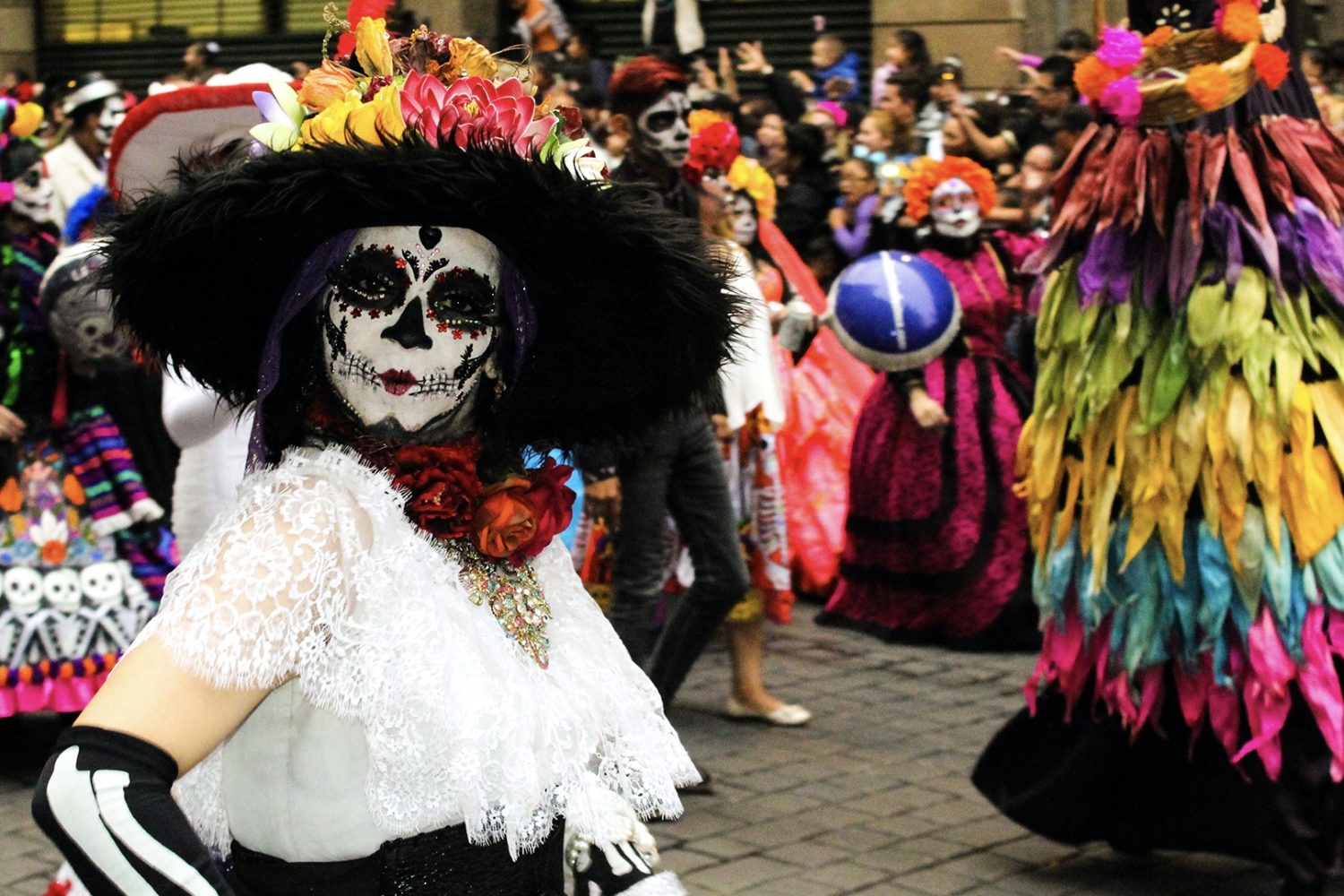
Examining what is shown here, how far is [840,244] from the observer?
9.07 meters

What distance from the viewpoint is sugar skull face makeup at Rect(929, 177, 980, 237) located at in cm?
725

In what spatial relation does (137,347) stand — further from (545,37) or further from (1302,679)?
(545,37)

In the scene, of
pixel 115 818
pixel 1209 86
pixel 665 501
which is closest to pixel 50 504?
pixel 665 501

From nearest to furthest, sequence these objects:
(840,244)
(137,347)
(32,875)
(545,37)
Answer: (137,347), (32,875), (840,244), (545,37)

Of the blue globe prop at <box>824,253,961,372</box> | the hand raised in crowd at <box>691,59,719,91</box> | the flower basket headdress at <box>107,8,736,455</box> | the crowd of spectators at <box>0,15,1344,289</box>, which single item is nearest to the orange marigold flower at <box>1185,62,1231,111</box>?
the flower basket headdress at <box>107,8,736,455</box>

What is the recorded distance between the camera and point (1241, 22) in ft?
13.7

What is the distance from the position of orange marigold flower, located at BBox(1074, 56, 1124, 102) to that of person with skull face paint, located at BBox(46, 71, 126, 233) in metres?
4.53

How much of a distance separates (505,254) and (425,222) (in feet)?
0.46

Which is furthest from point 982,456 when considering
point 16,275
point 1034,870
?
point 16,275

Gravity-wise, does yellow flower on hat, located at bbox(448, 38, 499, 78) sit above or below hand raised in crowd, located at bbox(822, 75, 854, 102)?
below

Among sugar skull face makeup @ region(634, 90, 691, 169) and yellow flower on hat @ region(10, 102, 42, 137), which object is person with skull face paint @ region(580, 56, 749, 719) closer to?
sugar skull face makeup @ region(634, 90, 691, 169)

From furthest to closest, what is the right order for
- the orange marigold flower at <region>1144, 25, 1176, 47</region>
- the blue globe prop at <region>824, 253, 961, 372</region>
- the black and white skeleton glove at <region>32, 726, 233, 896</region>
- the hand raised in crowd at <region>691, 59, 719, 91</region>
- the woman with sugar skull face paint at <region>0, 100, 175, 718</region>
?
the hand raised in crowd at <region>691, 59, 719, 91</region> → the blue globe prop at <region>824, 253, 961, 372</region> → the woman with sugar skull face paint at <region>0, 100, 175, 718</region> → the orange marigold flower at <region>1144, 25, 1176, 47</region> → the black and white skeleton glove at <region>32, 726, 233, 896</region>

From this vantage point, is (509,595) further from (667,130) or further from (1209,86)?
(667,130)

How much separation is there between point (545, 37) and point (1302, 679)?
879 centimetres
